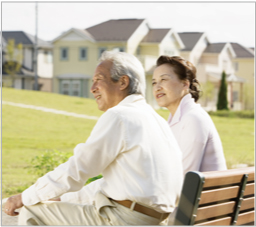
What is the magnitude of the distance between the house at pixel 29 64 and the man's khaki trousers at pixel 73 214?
41.1 m

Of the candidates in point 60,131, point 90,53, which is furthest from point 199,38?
point 60,131

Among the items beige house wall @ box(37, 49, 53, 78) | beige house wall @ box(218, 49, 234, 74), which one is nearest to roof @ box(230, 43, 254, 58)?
beige house wall @ box(218, 49, 234, 74)

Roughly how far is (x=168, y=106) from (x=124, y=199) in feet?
4.60

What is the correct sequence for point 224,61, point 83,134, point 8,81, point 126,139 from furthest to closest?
point 224,61, point 8,81, point 83,134, point 126,139

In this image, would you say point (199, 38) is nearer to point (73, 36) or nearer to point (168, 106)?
point (73, 36)

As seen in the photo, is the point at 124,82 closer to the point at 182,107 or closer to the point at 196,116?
the point at 196,116

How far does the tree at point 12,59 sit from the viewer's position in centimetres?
4259

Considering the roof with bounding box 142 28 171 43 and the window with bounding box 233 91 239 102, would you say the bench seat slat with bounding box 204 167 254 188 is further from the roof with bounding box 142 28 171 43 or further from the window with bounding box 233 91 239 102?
the window with bounding box 233 91 239 102

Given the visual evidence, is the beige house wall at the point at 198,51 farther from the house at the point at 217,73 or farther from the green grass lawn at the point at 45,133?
the green grass lawn at the point at 45,133

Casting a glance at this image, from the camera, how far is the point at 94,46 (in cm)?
3978

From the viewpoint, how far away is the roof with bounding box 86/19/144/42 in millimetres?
39188

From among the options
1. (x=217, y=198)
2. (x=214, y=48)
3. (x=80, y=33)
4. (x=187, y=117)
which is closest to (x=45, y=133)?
(x=187, y=117)

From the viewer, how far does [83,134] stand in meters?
20.4

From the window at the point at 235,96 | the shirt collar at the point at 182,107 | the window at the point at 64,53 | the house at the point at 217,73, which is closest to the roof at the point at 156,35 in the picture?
the house at the point at 217,73
